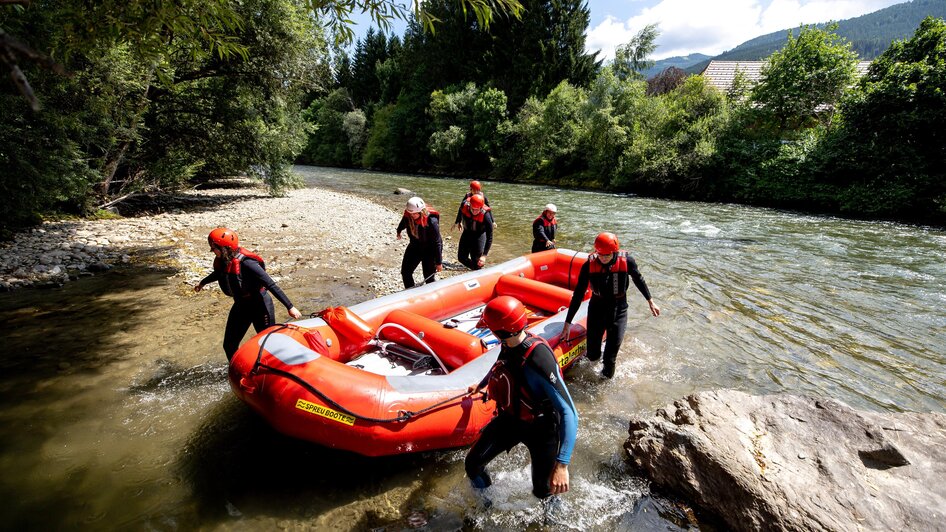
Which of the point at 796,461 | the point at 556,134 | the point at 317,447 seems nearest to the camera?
the point at 796,461

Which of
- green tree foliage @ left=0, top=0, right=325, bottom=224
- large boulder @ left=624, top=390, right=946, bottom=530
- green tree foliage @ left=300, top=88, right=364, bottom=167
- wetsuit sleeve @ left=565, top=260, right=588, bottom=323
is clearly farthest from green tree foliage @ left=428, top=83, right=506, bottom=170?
large boulder @ left=624, top=390, right=946, bottom=530

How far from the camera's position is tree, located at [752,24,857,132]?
704 inches

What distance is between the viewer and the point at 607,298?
177 inches

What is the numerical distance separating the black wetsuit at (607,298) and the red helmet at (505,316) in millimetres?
1969

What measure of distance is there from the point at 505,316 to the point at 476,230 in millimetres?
5109

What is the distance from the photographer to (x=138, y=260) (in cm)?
796

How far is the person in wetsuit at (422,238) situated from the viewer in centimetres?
603

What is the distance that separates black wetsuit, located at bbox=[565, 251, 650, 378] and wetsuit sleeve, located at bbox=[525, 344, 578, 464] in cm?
192

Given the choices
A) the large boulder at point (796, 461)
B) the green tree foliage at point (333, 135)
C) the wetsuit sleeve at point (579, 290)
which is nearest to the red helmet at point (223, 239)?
the wetsuit sleeve at point (579, 290)

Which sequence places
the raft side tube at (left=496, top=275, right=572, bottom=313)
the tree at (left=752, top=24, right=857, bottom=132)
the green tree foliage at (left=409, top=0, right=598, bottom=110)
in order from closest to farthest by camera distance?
1. the raft side tube at (left=496, top=275, right=572, bottom=313)
2. the tree at (left=752, top=24, right=857, bottom=132)
3. the green tree foliage at (left=409, top=0, right=598, bottom=110)

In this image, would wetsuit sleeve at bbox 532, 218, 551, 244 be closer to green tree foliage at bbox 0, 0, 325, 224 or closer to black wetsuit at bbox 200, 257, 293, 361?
black wetsuit at bbox 200, 257, 293, 361

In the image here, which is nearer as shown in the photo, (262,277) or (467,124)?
(262,277)

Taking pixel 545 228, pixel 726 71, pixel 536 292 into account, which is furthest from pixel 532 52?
pixel 536 292

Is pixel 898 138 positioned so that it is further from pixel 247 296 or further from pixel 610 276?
pixel 247 296
